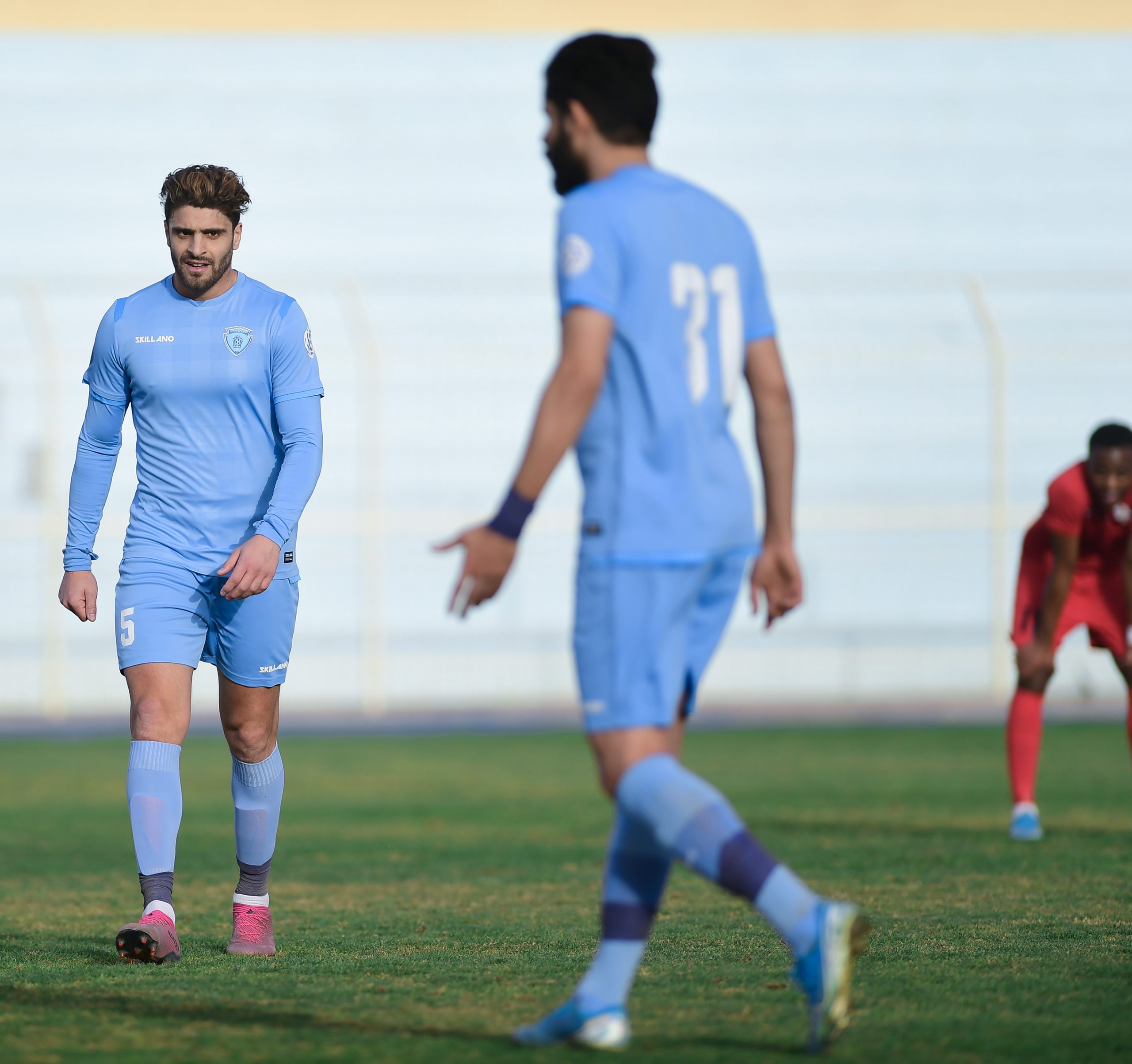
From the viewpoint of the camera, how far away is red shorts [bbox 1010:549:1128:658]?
23.1 ft

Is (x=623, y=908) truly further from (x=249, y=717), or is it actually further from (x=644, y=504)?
(x=249, y=717)

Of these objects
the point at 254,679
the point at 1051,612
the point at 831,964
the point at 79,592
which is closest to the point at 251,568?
the point at 254,679

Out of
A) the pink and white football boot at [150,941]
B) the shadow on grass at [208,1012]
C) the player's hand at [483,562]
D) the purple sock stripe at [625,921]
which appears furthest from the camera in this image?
the pink and white football boot at [150,941]

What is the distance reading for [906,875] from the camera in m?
5.91

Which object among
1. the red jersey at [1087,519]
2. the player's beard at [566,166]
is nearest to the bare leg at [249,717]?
the player's beard at [566,166]

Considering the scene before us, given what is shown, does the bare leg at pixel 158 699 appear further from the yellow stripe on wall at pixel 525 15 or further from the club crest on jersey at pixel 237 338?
the yellow stripe on wall at pixel 525 15

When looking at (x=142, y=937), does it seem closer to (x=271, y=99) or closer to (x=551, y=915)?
(x=551, y=915)

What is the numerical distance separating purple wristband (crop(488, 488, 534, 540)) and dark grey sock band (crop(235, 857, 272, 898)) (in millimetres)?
1822

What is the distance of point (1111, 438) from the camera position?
6.46m

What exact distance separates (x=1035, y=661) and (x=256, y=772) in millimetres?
3651

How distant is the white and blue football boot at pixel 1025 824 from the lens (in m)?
6.98

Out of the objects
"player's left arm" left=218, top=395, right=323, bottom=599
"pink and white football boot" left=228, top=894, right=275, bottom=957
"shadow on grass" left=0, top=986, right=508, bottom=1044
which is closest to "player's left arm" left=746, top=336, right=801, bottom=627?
"shadow on grass" left=0, top=986, right=508, bottom=1044

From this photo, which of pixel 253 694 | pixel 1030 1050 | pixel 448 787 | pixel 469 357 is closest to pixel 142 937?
pixel 253 694

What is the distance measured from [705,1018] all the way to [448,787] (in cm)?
671
